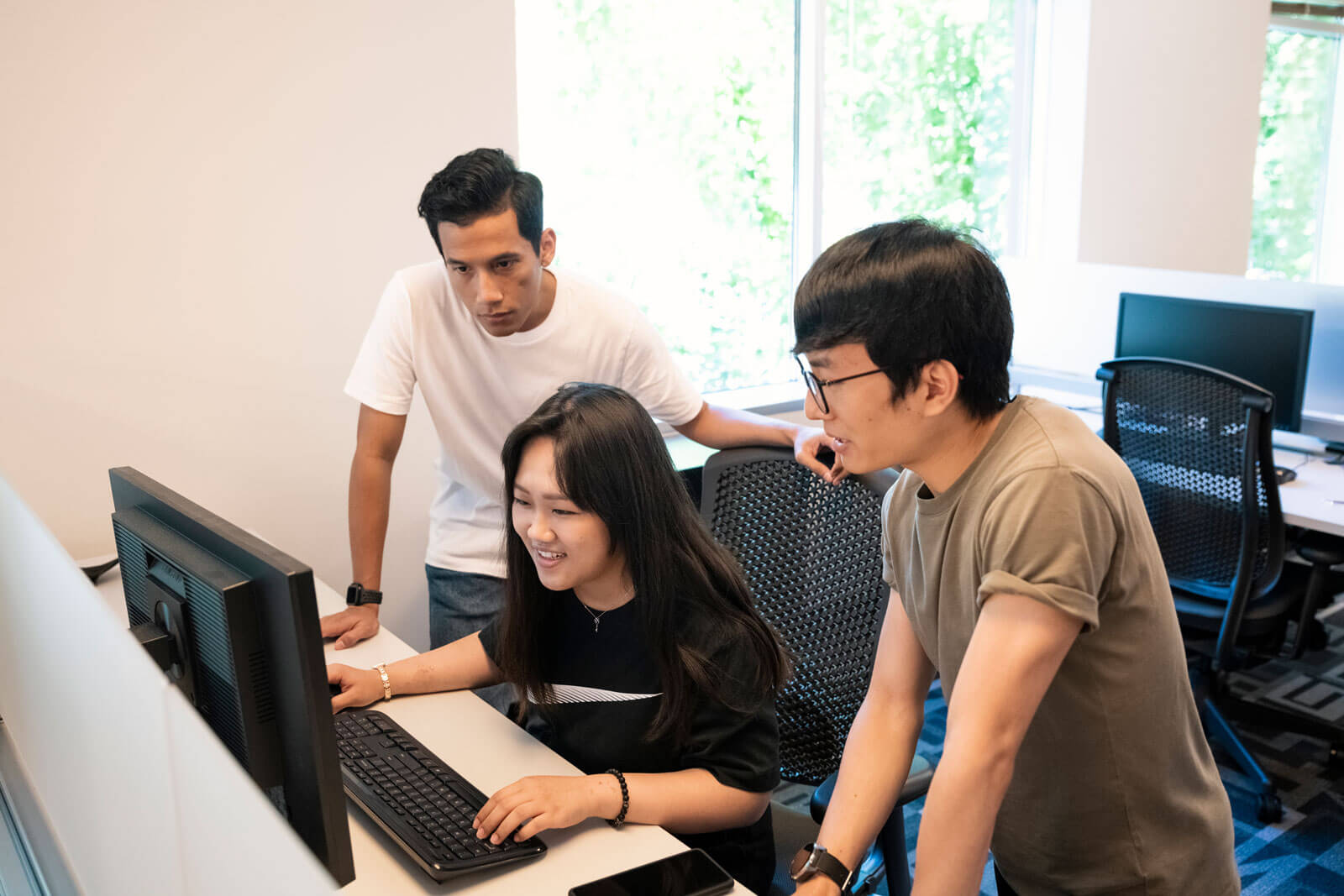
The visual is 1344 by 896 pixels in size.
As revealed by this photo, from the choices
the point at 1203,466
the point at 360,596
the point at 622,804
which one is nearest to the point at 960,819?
the point at 622,804

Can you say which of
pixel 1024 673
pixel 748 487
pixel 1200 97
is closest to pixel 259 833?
pixel 1024 673

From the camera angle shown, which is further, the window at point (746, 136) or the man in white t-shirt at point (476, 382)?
the window at point (746, 136)

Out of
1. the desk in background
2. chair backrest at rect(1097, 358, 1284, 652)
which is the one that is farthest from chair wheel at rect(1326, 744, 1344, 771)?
the desk in background

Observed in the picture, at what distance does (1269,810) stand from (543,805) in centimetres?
198

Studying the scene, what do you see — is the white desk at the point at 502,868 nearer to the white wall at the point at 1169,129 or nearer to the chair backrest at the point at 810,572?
the chair backrest at the point at 810,572

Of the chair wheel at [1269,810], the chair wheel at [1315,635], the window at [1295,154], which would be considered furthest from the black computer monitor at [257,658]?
the window at [1295,154]

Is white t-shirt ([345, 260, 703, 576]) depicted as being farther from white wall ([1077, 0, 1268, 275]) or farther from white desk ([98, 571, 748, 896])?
white wall ([1077, 0, 1268, 275])

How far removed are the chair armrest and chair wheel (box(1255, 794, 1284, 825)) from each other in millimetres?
1534

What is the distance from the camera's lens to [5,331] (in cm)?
216

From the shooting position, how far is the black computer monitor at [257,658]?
0.84 m

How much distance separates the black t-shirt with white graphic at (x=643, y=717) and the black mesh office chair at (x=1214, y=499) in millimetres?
1513

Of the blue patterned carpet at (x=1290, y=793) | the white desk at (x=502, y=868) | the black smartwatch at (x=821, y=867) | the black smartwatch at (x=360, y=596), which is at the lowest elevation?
the blue patterned carpet at (x=1290, y=793)

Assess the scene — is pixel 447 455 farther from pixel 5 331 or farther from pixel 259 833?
pixel 259 833

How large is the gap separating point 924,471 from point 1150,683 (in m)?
0.30
